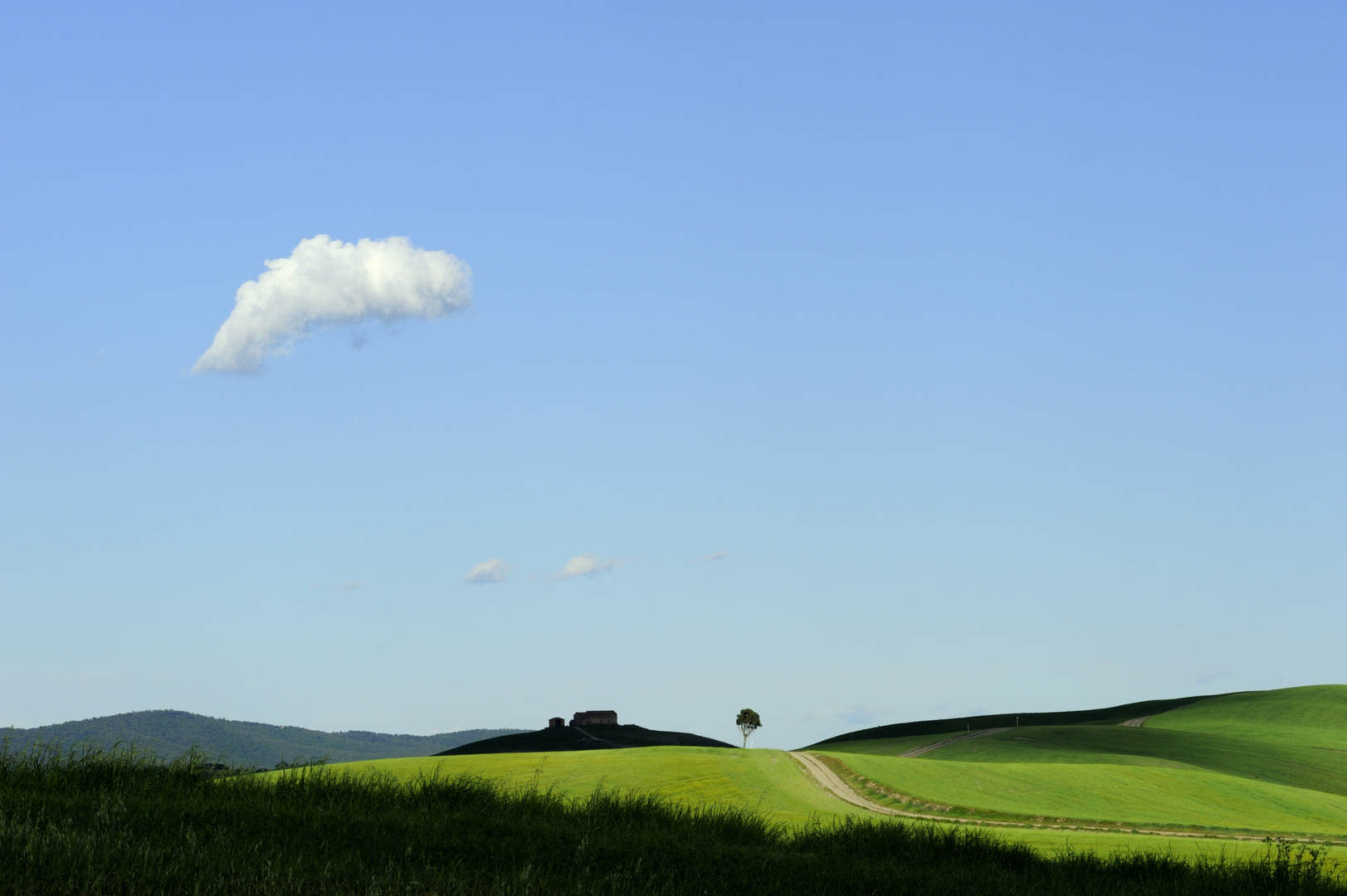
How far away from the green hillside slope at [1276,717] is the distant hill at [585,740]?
2466 inches

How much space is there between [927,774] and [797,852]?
34987 mm

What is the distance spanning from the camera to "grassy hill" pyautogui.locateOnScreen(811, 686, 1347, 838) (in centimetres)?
4434

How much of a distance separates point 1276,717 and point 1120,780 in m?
97.8

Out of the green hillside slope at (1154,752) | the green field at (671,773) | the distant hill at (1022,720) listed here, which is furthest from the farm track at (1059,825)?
the distant hill at (1022,720)

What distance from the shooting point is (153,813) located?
16672 millimetres

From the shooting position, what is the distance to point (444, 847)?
16469 mm

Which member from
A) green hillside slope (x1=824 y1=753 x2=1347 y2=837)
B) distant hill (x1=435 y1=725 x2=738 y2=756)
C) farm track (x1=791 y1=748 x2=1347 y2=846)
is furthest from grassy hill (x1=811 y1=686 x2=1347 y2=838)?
distant hill (x1=435 y1=725 x2=738 y2=756)

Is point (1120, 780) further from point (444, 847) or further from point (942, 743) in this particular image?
point (942, 743)

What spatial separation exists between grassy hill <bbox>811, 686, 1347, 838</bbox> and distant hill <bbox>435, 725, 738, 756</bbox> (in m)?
38.6

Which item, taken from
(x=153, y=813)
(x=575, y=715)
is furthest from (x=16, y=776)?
(x=575, y=715)

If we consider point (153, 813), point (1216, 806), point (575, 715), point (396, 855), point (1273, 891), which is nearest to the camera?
point (396, 855)

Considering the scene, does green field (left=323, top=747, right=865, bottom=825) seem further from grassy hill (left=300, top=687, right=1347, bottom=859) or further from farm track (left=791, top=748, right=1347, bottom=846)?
farm track (left=791, top=748, right=1347, bottom=846)

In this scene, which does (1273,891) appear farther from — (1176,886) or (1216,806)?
(1216,806)

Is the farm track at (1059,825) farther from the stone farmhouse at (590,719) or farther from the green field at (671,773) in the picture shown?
the stone farmhouse at (590,719)
